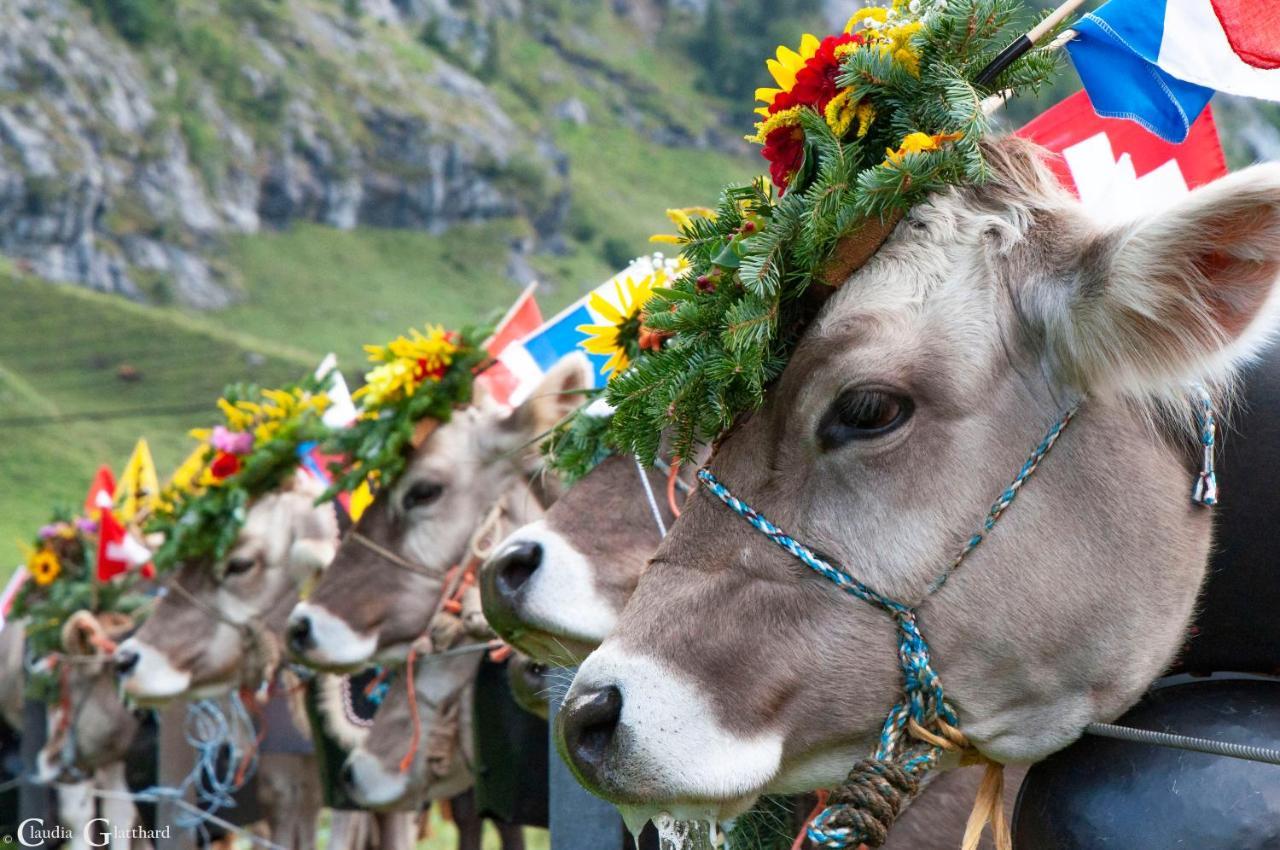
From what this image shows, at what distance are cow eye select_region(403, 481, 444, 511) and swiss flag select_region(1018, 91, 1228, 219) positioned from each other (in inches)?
111

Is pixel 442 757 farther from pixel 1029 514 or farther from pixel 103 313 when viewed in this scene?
pixel 103 313

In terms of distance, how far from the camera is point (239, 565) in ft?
25.0

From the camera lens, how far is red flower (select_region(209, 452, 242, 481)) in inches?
289

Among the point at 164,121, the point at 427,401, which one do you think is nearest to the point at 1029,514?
the point at 427,401

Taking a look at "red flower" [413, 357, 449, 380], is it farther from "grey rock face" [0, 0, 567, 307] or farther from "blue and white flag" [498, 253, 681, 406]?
"grey rock face" [0, 0, 567, 307]

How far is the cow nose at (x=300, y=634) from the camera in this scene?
5.61m

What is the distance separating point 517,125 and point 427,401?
63169mm

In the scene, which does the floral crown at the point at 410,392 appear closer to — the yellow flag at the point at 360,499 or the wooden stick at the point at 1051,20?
the yellow flag at the point at 360,499

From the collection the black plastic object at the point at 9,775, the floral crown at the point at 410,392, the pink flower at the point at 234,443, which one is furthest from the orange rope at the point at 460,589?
the black plastic object at the point at 9,775

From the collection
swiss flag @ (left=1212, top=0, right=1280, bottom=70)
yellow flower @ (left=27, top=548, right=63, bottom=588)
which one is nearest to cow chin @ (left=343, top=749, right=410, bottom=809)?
swiss flag @ (left=1212, top=0, right=1280, bottom=70)

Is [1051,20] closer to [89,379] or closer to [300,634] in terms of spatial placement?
[300,634]

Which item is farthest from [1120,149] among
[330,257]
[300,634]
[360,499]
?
[330,257]

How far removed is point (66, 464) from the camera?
34531 mm

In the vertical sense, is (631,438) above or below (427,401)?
below
